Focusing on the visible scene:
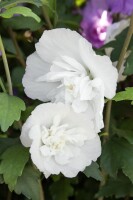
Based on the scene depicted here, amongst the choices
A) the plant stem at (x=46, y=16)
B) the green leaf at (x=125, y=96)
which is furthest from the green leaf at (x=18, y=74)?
the green leaf at (x=125, y=96)

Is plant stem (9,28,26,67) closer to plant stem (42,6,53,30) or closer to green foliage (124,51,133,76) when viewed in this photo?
plant stem (42,6,53,30)

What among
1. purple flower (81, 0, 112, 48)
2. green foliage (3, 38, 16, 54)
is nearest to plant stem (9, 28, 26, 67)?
green foliage (3, 38, 16, 54)

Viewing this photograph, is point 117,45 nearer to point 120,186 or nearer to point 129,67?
point 129,67

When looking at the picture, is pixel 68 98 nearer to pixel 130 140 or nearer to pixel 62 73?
pixel 62 73

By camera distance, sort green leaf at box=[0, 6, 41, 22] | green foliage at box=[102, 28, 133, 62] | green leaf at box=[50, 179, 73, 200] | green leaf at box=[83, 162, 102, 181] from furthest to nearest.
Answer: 1. green leaf at box=[50, 179, 73, 200]
2. green foliage at box=[102, 28, 133, 62]
3. green leaf at box=[83, 162, 102, 181]
4. green leaf at box=[0, 6, 41, 22]

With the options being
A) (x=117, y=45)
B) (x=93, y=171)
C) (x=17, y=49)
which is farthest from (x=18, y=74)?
(x=93, y=171)

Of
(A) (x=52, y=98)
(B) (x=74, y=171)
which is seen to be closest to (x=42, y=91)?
(A) (x=52, y=98)
